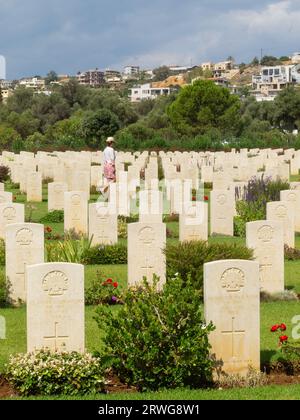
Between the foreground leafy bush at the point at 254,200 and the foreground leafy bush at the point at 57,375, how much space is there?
11.0m

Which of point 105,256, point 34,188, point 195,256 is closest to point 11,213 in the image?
point 105,256

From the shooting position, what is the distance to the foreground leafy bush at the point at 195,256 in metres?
12.1

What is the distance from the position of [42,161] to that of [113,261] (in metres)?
19.6

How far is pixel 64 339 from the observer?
8.62 metres

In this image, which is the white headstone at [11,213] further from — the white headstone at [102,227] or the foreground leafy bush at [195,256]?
the foreground leafy bush at [195,256]

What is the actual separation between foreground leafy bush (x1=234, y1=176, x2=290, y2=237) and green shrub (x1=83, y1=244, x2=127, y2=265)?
428 centimetres

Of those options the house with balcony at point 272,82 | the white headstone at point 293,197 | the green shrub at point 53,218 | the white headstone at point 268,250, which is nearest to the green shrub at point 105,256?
the white headstone at point 268,250

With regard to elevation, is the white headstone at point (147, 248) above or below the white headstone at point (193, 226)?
below

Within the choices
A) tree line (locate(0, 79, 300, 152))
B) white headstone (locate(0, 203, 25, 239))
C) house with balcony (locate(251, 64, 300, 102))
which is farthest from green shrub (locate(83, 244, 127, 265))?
house with balcony (locate(251, 64, 300, 102))

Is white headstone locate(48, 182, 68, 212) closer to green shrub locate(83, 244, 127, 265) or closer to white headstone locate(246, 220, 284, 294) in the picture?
green shrub locate(83, 244, 127, 265)

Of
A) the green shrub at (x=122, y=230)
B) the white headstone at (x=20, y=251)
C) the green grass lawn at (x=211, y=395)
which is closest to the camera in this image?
the green grass lawn at (x=211, y=395)

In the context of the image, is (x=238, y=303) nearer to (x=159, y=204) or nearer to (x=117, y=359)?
(x=117, y=359)

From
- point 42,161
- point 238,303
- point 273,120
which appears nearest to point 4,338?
point 238,303

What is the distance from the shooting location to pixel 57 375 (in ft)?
26.3
